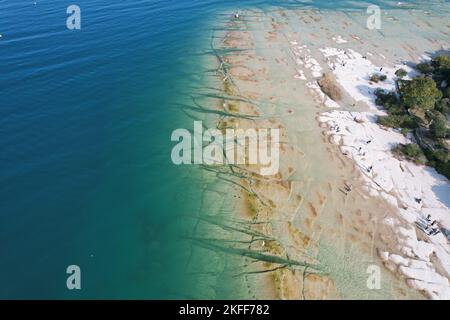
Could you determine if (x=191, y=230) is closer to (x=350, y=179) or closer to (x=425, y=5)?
(x=350, y=179)

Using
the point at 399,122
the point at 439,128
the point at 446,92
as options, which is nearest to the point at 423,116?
the point at 399,122

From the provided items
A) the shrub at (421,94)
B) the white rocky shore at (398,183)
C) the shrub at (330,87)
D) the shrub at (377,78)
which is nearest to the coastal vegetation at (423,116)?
the shrub at (421,94)

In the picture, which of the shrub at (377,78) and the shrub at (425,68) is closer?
the shrub at (377,78)

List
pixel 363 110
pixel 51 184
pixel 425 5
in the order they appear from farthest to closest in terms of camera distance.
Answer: pixel 425 5
pixel 363 110
pixel 51 184

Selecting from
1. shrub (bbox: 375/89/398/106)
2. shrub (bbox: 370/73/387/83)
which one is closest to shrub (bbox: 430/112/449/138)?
shrub (bbox: 375/89/398/106)

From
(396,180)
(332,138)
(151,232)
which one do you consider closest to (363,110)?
(332,138)

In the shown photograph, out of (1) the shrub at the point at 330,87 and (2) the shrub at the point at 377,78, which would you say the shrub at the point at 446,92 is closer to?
(2) the shrub at the point at 377,78

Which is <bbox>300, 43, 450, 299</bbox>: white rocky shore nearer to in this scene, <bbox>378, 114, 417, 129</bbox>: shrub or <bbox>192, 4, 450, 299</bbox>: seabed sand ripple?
<bbox>192, 4, 450, 299</bbox>: seabed sand ripple
